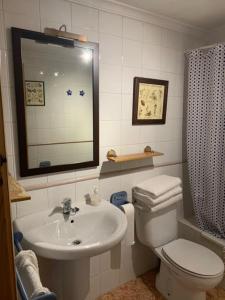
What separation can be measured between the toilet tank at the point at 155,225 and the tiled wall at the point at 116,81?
0.18 m

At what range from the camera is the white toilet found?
153 cm

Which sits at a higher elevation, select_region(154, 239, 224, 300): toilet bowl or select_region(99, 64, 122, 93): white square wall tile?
select_region(99, 64, 122, 93): white square wall tile

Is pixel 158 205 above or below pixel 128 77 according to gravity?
below

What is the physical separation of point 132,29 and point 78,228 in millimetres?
1481

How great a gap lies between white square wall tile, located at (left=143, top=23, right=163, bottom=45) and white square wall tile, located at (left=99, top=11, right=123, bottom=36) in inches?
9.6

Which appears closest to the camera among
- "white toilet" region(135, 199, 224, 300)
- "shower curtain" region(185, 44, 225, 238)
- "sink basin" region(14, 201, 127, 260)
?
"sink basin" region(14, 201, 127, 260)

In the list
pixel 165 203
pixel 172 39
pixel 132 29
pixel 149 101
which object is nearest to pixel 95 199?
pixel 165 203

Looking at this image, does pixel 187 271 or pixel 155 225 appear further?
pixel 155 225

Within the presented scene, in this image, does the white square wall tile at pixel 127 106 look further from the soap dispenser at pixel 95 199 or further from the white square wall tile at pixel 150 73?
the soap dispenser at pixel 95 199

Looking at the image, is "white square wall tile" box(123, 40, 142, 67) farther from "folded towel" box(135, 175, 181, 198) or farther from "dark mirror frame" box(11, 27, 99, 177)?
"folded towel" box(135, 175, 181, 198)

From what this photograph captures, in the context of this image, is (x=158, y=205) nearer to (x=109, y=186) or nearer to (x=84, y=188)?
(x=109, y=186)

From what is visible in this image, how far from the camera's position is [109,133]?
1.70 meters

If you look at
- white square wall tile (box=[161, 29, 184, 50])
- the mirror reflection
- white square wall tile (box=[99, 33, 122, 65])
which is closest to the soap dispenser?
the mirror reflection

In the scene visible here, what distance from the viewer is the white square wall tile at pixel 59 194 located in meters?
1.51
